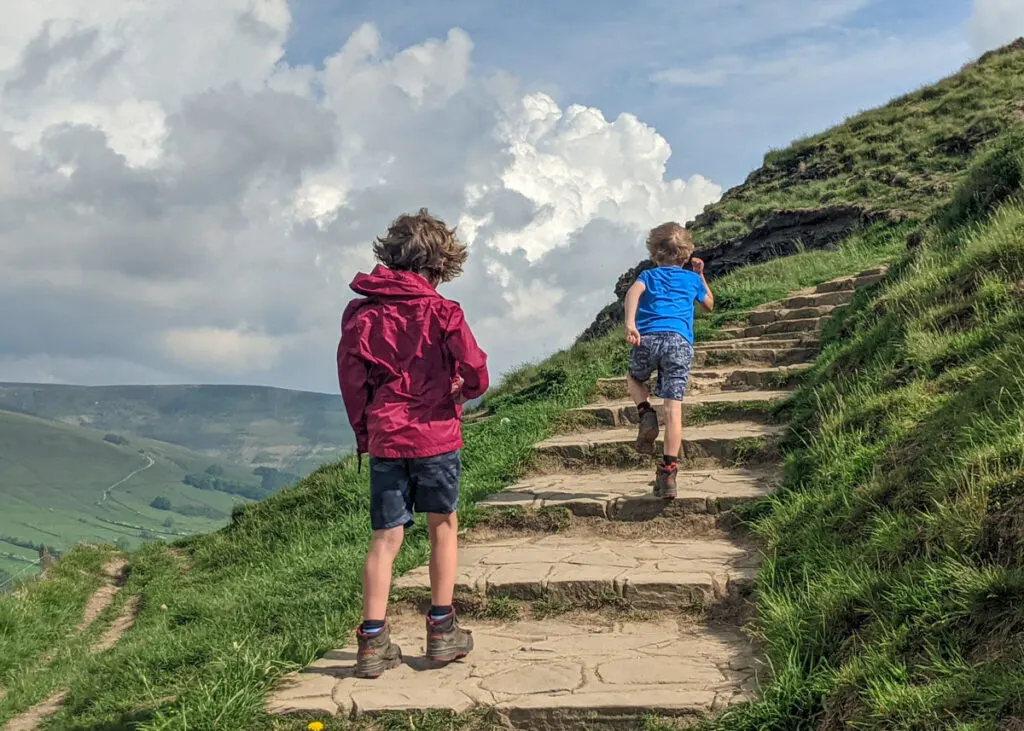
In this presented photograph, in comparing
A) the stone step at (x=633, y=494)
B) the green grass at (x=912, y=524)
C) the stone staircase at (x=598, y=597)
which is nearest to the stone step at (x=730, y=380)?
the stone staircase at (x=598, y=597)

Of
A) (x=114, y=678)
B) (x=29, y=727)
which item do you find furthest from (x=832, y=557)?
(x=29, y=727)

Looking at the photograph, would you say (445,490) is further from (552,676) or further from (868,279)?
(868,279)

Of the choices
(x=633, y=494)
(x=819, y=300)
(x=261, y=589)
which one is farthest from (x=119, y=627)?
(x=819, y=300)

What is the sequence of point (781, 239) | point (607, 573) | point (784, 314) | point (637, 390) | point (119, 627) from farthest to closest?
1. point (781, 239)
2. point (784, 314)
3. point (119, 627)
4. point (637, 390)
5. point (607, 573)

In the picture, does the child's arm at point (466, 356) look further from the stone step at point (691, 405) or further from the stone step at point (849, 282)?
the stone step at point (849, 282)

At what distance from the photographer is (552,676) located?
13.0ft

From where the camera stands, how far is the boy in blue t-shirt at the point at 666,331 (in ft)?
19.7

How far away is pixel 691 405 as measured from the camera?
26.9 feet

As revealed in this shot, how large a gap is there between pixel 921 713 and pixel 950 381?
10.0 ft

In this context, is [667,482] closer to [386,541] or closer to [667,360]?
[667,360]

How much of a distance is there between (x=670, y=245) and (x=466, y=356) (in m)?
2.74

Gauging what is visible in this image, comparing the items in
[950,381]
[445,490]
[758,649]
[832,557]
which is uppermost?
[950,381]

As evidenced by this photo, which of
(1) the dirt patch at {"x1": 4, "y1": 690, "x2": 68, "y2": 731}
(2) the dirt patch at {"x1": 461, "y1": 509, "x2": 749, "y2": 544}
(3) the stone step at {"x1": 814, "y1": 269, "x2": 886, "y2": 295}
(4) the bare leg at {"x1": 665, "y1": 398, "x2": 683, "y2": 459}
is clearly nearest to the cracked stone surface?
(4) the bare leg at {"x1": 665, "y1": 398, "x2": 683, "y2": 459}

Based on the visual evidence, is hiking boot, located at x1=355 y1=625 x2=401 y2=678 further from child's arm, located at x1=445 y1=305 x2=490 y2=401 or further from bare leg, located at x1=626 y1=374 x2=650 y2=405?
bare leg, located at x1=626 y1=374 x2=650 y2=405
